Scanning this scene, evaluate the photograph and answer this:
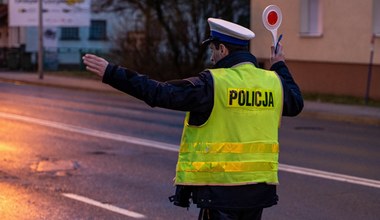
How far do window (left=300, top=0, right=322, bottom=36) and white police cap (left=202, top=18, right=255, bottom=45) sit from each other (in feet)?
68.0

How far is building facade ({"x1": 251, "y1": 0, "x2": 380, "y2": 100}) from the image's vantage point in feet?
71.1

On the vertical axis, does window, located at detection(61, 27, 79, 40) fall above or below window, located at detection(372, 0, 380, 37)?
below

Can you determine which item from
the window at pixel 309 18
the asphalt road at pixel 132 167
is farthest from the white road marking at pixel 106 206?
the window at pixel 309 18

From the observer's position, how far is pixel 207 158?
3.71 metres

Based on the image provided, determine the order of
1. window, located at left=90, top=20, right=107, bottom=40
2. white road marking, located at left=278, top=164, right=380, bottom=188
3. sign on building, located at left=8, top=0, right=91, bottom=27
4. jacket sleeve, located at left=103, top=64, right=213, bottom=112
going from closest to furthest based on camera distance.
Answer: jacket sleeve, located at left=103, top=64, right=213, bottom=112 → white road marking, located at left=278, top=164, right=380, bottom=188 → sign on building, located at left=8, top=0, right=91, bottom=27 → window, located at left=90, top=20, right=107, bottom=40

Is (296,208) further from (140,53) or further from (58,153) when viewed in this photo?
(140,53)

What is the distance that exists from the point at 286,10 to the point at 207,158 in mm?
21622

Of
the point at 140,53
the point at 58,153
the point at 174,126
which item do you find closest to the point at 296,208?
the point at 58,153

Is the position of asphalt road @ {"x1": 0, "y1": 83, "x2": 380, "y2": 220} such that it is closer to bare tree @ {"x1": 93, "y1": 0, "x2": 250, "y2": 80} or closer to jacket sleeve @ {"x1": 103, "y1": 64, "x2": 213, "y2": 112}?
jacket sleeve @ {"x1": 103, "y1": 64, "x2": 213, "y2": 112}

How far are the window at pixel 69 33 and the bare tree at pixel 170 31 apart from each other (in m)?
19.5

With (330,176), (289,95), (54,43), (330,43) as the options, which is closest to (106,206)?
(330,176)

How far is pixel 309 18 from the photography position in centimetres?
2439

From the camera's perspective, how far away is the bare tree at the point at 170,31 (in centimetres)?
2720

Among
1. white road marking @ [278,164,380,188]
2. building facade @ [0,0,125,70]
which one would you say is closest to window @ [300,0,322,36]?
white road marking @ [278,164,380,188]
